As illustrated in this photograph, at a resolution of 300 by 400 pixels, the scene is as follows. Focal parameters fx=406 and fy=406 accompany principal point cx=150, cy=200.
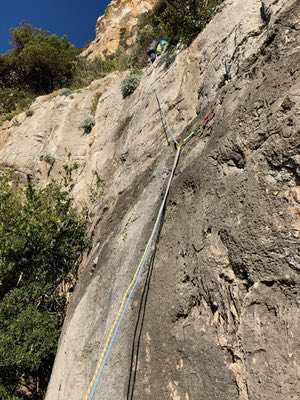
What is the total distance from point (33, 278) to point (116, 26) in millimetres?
33933

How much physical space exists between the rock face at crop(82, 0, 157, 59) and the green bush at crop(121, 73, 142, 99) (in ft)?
65.0

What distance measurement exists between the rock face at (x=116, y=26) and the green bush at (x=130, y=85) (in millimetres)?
19814

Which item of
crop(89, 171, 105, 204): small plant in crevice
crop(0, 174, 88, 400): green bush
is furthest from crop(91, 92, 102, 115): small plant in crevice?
crop(0, 174, 88, 400): green bush

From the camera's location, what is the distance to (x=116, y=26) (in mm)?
38906

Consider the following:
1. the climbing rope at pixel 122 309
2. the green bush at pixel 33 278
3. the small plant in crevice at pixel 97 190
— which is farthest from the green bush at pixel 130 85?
the climbing rope at pixel 122 309

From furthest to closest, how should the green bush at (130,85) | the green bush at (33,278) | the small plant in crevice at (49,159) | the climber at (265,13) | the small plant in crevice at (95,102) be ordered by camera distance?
the small plant in crevice at (95,102), the small plant in crevice at (49,159), the green bush at (130,85), the green bush at (33,278), the climber at (265,13)

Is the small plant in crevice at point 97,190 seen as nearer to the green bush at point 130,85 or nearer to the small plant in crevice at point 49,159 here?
the green bush at point 130,85

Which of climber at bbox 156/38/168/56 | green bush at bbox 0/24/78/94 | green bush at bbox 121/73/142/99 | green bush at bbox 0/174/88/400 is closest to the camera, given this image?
green bush at bbox 0/174/88/400

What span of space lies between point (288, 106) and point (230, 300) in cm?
245

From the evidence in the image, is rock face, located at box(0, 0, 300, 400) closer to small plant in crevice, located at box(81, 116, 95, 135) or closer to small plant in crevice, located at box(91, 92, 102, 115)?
small plant in crevice, located at box(81, 116, 95, 135)

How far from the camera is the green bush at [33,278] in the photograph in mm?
8812

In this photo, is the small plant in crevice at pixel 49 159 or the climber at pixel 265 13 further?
the small plant in crevice at pixel 49 159

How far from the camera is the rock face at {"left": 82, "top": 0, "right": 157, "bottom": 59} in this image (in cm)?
3556

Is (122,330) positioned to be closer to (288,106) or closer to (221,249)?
(221,249)
